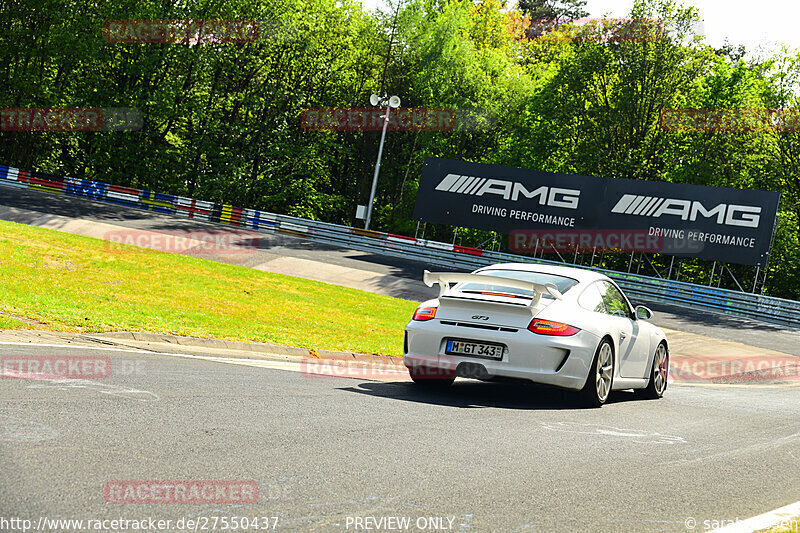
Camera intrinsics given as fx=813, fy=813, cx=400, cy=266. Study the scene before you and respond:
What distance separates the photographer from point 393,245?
3738cm

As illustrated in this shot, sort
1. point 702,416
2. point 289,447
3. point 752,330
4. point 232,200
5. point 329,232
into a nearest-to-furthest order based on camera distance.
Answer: point 289,447 < point 702,416 < point 752,330 < point 329,232 < point 232,200

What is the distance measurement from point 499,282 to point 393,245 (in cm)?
2870

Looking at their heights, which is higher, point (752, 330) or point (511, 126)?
point (511, 126)

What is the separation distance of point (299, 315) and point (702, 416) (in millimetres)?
9272

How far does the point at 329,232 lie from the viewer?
127ft

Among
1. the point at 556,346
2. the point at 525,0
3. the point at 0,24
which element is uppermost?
the point at 525,0

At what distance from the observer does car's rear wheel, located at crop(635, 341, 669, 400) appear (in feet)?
34.0

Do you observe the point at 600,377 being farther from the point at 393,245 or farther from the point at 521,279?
the point at 393,245

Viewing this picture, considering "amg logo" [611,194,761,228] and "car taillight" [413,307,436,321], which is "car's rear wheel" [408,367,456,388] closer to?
"car taillight" [413,307,436,321]

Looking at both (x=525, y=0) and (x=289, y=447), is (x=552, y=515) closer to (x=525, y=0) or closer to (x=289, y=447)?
(x=289, y=447)

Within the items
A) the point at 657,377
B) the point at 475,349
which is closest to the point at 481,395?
the point at 475,349

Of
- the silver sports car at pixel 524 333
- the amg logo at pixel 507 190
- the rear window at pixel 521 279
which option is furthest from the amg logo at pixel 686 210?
the rear window at pixel 521 279

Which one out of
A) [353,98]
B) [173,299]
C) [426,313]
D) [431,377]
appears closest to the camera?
[426,313]

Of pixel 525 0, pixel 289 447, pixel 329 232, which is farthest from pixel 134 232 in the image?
pixel 525 0
